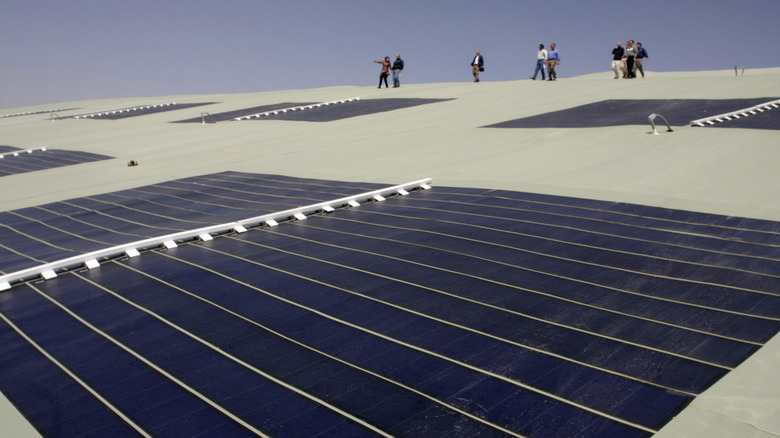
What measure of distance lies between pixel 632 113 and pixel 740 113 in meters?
2.79

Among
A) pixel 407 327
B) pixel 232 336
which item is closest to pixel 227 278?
pixel 232 336

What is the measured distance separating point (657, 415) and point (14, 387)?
4.65 m

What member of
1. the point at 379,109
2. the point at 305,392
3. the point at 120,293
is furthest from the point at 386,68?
the point at 305,392

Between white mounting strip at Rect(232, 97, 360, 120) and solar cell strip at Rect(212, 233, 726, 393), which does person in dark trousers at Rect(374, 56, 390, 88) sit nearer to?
white mounting strip at Rect(232, 97, 360, 120)

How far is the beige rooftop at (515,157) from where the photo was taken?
4.91 m

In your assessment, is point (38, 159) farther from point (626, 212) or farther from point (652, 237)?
point (652, 237)

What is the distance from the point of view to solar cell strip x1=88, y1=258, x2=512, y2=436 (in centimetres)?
477

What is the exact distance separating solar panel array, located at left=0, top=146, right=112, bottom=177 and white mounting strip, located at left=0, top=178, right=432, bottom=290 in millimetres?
12345

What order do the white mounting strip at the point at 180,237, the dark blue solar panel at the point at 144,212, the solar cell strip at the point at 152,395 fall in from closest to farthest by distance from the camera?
the solar cell strip at the point at 152,395 → the white mounting strip at the point at 180,237 → the dark blue solar panel at the point at 144,212

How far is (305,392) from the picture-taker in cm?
483

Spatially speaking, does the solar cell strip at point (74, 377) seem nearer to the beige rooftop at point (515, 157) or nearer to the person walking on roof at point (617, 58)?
the beige rooftop at point (515, 157)

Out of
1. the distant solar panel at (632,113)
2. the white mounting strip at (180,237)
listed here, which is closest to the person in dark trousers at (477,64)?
the distant solar panel at (632,113)

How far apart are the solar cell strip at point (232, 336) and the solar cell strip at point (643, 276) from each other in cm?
289

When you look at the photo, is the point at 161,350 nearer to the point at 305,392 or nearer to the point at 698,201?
the point at 305,392
